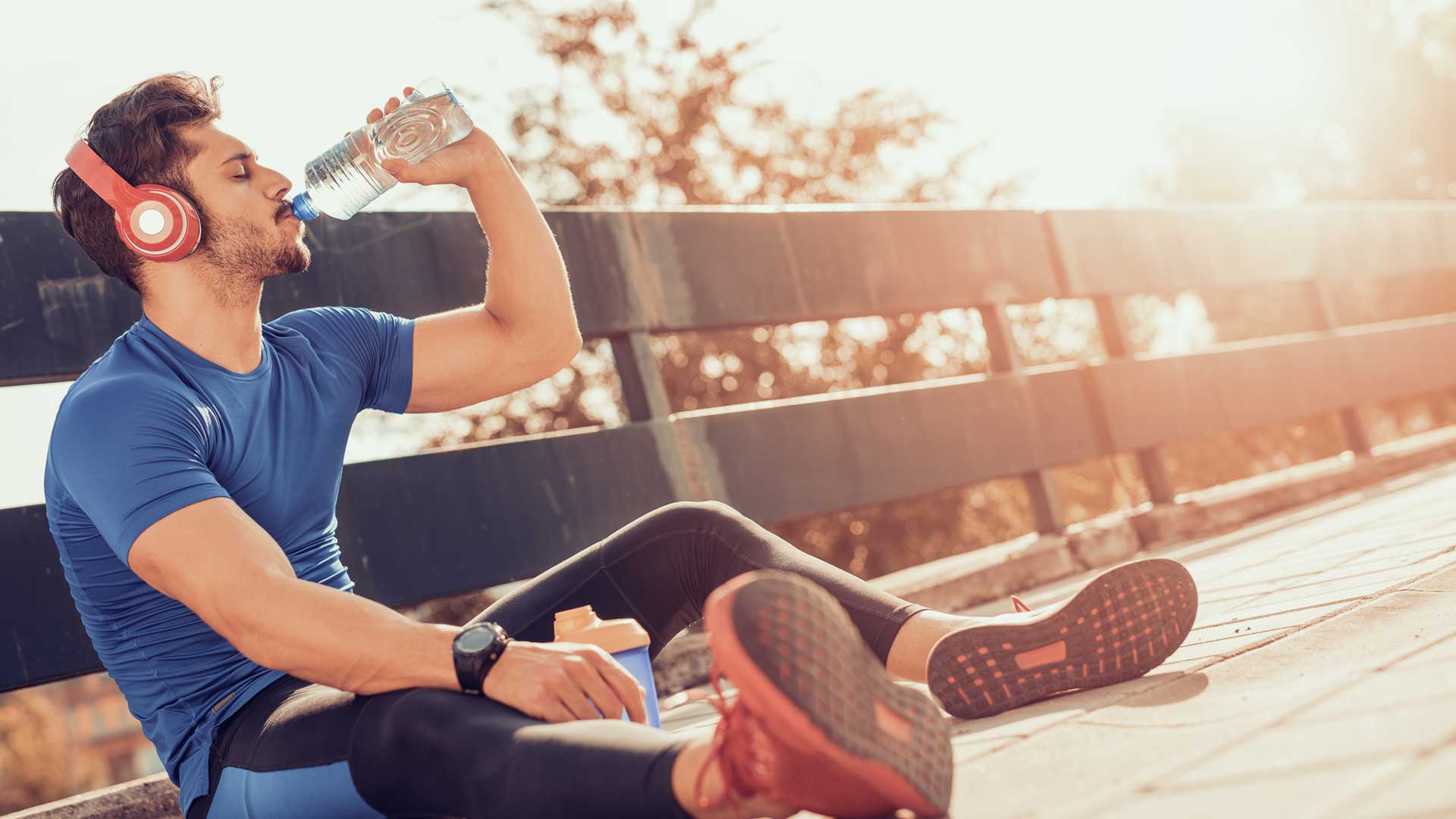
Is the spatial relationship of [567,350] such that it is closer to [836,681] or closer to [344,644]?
[344,644]

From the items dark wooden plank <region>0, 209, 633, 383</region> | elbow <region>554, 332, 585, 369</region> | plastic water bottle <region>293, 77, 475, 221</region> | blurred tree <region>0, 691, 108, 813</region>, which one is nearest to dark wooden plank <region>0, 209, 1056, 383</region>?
dark wooden plank <region>0, 209, 633, 383</region>

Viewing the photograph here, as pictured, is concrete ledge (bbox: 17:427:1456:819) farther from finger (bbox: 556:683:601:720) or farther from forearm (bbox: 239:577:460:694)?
finger (bbox: 556:683:601:720)

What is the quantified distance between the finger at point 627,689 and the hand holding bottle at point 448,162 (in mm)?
1364

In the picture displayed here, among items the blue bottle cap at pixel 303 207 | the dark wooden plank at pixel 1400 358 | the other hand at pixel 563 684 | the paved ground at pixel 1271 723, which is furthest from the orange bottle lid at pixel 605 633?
the dark wooden plank at pixel 1400 358

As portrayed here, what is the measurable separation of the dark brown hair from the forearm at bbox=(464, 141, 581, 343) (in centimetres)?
66

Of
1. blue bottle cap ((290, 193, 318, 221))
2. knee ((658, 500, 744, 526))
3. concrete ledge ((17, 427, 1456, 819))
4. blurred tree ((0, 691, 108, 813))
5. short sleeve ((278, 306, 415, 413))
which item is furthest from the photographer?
blurred tree ((0, 691, 108, 813))

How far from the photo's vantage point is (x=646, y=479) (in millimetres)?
4355

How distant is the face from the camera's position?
242cm

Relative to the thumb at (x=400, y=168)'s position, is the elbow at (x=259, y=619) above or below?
below

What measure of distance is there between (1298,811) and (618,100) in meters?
11.1

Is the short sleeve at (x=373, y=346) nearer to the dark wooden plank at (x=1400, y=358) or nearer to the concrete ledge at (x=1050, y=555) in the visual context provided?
the concrete ledge at (x=1050, y=555)

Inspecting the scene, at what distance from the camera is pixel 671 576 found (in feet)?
8.11

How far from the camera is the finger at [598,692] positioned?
1.77m

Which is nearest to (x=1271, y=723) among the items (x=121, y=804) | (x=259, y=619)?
(x=259, y=619)
